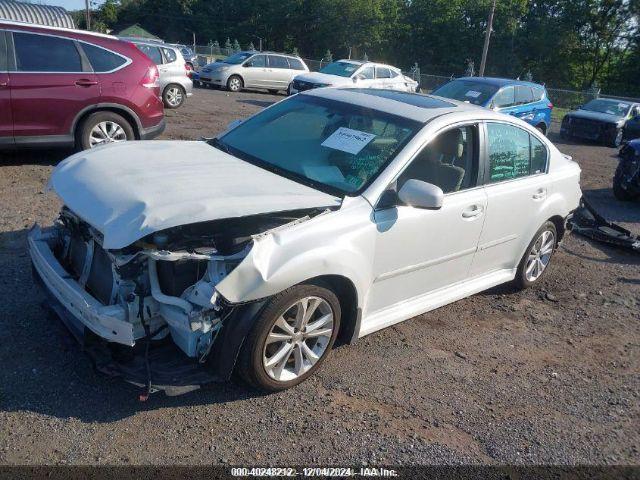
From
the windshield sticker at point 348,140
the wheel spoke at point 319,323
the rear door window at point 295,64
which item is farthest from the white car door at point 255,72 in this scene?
the wheel spoke at point 319,323

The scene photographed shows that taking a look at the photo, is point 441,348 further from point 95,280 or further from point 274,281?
point 95,280

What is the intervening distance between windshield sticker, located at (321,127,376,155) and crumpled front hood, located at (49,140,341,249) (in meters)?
0.49

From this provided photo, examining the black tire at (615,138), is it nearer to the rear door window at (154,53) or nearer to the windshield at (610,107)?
the windshield at (610,107)

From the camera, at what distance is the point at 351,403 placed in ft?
11.2

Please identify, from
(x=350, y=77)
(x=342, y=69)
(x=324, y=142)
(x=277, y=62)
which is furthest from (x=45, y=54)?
(x=277, y=62)

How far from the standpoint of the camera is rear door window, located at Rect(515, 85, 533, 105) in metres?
13.0

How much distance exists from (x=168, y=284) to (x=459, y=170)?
7.60 ft

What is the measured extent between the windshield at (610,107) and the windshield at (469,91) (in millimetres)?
7378

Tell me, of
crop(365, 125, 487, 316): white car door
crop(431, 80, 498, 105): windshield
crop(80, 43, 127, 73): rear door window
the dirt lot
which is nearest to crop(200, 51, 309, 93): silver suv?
crop(431, 80, 498, 105): windshield

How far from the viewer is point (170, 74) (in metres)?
14.4

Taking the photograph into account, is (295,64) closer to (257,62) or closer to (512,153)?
(257,62)

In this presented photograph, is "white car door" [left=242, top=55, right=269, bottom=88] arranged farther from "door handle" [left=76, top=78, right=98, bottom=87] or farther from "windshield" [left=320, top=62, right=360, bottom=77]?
"door handle" [left=76, top=78, right=98, bottom=87]

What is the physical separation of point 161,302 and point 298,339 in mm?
865

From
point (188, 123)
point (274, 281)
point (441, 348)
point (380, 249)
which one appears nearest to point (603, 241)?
point (441, 348)
